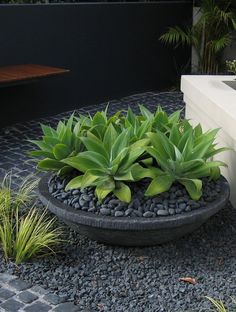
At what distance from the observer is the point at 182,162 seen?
3543 mm

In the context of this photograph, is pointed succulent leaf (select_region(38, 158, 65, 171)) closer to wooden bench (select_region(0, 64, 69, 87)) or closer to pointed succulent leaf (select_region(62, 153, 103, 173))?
pointed succulent leaf (select_region(62, 153, 103, 173))

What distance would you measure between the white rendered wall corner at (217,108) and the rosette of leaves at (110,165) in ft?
2.23

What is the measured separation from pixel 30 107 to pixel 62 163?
350 cm

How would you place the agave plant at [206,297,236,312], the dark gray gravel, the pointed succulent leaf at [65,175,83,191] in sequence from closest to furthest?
1. the agave plant at [206,297,236,312]
2. the dark gray gravel
3. the pointed succulent leaf at [65,175,83,191]

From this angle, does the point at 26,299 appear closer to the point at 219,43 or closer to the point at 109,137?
the point at 109,137

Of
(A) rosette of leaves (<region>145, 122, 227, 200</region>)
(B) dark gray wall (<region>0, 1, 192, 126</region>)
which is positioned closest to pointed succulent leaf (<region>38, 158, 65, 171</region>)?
(A) rosette of leaves (<region>145, 122, 227, 200</region>)

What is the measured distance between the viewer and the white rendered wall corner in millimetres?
4012

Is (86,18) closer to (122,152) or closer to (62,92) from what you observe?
(62,92)

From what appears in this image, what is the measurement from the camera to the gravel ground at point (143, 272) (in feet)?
10.3

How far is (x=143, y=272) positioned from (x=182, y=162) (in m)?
0.72

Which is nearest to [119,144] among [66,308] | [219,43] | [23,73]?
[66,308]

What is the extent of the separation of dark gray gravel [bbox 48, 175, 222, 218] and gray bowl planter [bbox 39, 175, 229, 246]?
0.15 feet

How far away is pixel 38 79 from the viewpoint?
20.8 feet

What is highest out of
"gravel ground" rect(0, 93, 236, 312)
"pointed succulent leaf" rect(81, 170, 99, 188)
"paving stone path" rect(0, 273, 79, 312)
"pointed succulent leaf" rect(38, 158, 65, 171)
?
"pointed succulent leaf" rect(81, 170, 99, 188)
